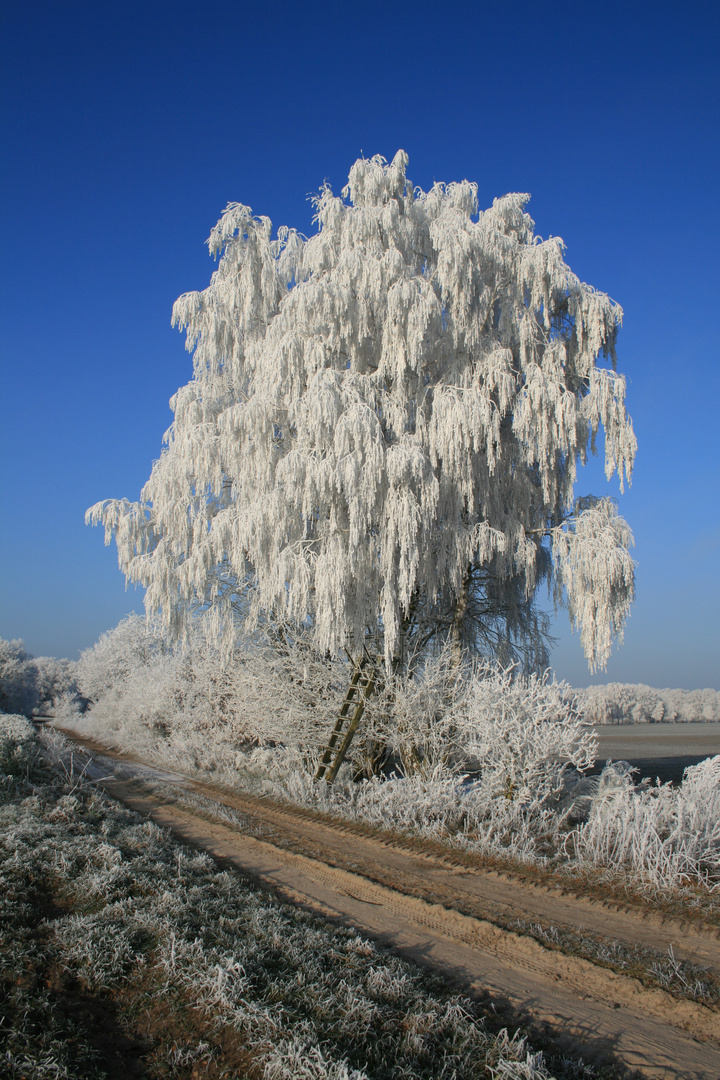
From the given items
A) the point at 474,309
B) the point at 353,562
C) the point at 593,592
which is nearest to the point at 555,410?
the point at 474,309

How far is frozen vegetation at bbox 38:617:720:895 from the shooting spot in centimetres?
569

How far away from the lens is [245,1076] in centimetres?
260

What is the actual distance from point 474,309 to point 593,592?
5233 mm

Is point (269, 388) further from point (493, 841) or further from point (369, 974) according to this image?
point (369, 974)

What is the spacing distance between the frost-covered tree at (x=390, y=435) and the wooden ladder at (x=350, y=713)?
20.0 inches

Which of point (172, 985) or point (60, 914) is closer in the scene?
point (172, 985)

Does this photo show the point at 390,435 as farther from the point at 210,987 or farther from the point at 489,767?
the point at 210,987

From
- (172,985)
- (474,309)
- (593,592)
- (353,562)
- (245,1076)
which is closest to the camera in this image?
(245,1076)

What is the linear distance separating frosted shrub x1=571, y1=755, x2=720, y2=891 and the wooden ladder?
402 centimetres

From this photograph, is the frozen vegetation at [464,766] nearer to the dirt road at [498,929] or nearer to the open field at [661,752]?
the dirt road at [498,929]

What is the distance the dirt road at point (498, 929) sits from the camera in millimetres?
3082

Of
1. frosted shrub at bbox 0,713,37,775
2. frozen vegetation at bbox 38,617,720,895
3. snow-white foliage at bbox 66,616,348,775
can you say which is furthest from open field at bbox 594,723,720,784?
frosted shrub at bbox 0,713,37,775

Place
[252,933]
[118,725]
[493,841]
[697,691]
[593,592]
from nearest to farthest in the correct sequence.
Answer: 1. [252,933]
2. [493,841]
3. [593,592]
4. [118,725]
5. [697,691]

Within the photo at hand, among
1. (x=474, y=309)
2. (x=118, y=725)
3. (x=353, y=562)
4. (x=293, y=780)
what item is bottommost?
(x=118, y=725)
